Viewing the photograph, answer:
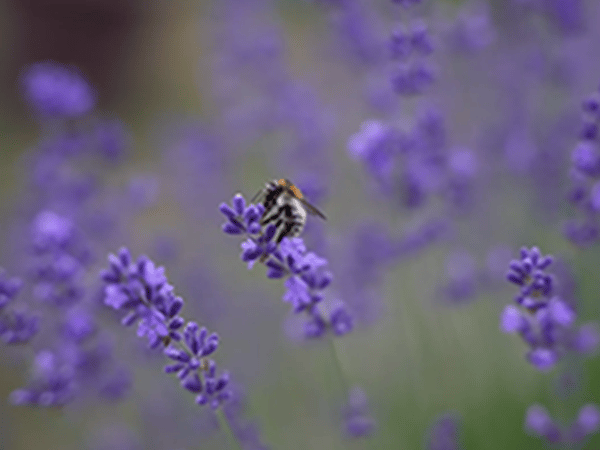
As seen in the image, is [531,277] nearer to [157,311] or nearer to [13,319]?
[157,311]

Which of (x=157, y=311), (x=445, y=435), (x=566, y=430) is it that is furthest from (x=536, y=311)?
(x=157, y=311)

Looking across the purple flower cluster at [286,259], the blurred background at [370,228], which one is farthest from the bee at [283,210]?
the blurred background at [370,228]

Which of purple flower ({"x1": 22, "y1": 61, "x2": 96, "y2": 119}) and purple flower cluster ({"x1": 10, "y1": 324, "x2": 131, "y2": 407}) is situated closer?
purple flower cluster ({"x1": 10, "y1": 324, "x2": 131, "y2": 407})

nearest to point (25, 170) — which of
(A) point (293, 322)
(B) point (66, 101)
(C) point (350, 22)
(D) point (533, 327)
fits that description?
Answer: (B) point (66, 101)

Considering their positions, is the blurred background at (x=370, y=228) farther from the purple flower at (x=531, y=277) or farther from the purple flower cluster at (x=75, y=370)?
the purple flower at (x=531, y=277)

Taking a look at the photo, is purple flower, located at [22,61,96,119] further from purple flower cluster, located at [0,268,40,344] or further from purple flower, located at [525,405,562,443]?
purple flower, located at [525,405,562,443]

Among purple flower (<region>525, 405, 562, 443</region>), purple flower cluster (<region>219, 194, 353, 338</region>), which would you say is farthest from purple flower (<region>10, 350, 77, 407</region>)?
purple flower (<region>525, 405, 562, 443</region>)
